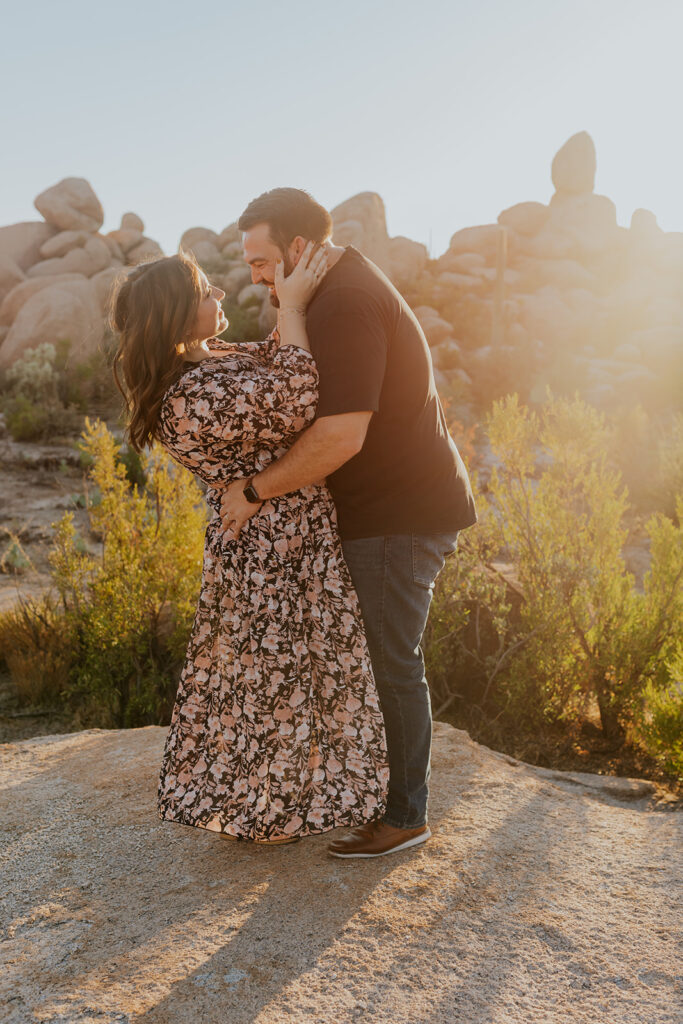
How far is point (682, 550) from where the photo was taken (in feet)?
13.4

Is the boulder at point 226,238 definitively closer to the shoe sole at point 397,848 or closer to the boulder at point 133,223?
the boulder at point 133,223

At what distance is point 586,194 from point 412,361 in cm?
3424

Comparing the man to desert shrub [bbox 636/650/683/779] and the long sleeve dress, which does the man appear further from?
desert shrub [bbox 636/650/683/779]

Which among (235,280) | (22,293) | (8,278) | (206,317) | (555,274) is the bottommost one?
(206,317)

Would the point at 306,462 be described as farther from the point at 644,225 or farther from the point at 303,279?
the point at 644,225

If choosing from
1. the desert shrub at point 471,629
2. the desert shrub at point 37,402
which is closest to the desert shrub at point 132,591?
the desert shrub at point 471,629

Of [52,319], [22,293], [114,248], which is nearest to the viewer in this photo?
[52,319]

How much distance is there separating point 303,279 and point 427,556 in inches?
34.5

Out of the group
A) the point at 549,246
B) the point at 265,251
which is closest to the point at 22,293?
the point at 549,246

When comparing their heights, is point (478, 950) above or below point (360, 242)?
below

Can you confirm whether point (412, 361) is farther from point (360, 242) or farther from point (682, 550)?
point (360, 242)

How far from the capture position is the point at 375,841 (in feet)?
8.23

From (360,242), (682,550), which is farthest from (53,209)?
(682,550)

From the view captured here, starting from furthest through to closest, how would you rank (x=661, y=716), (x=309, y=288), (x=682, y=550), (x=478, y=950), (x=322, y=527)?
1. (x=682, y=550)
2. (x=661, y=716)
3. (x=322, y=527)
4. (x=309, y=288)
5. (x=478, y=950)
